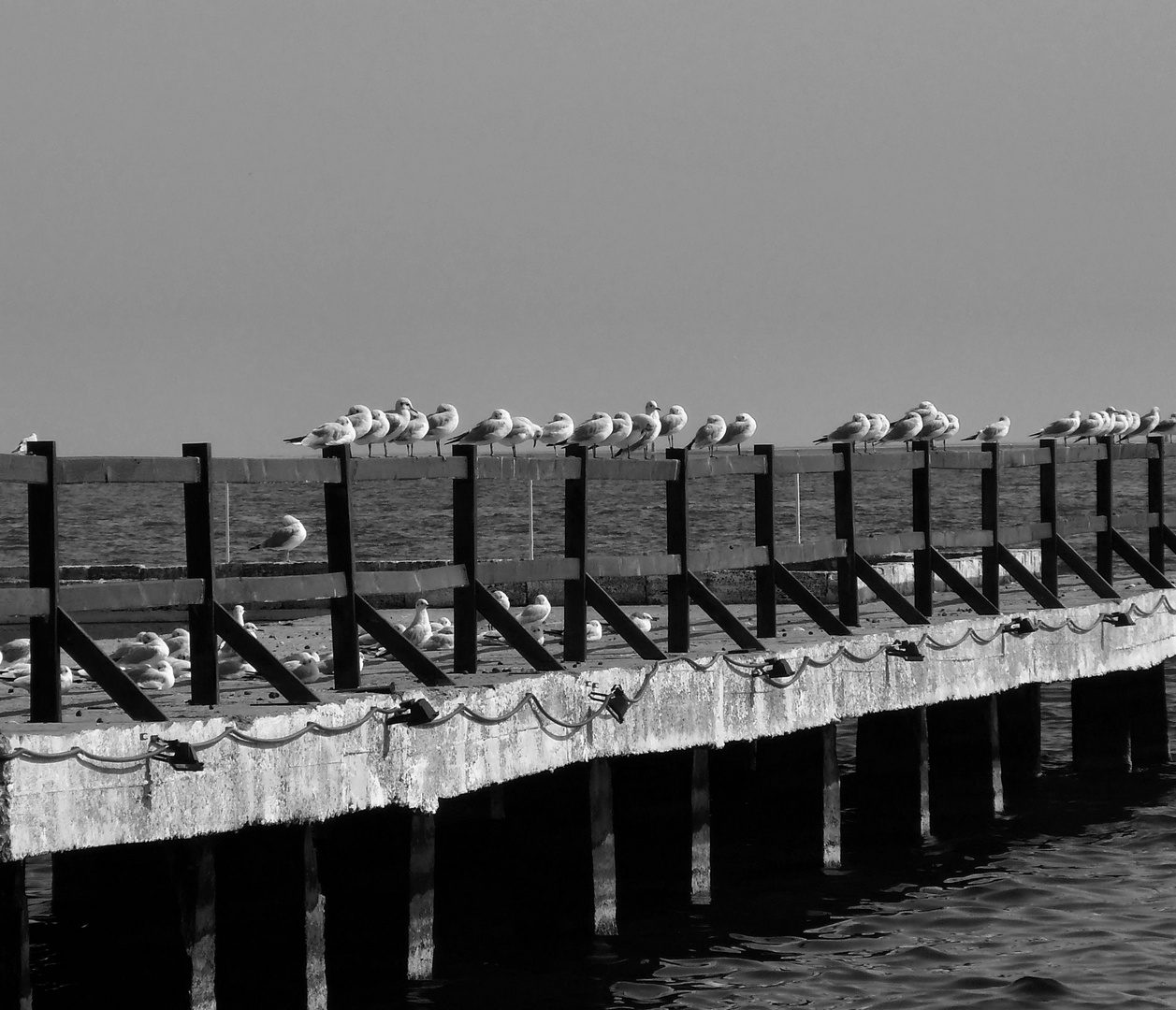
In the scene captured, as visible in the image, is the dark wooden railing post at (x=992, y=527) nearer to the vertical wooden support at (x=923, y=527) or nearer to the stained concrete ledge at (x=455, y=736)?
the stained concrete ledge at (x=455, y=736)

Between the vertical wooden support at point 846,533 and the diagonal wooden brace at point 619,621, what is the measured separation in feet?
9.95

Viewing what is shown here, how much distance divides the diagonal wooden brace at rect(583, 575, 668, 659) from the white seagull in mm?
11526

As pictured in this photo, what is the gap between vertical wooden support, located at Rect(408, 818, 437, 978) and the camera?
35.0 ft

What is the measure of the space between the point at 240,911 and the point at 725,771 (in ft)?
21.0

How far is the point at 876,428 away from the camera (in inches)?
1118

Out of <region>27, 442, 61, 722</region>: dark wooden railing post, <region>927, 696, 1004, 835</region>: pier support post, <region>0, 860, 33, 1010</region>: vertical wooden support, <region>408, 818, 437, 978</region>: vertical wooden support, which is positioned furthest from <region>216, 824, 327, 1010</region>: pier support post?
<region>927, 696, 1004, 835</region>: pier support post

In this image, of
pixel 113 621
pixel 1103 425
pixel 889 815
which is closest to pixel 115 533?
pixel 1103 425

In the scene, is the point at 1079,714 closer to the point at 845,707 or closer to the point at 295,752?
the point at 845,707

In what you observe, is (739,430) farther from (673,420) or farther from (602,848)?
(602,848)

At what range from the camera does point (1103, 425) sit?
1358 inches

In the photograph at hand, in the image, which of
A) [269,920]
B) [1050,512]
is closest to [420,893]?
[269,920]

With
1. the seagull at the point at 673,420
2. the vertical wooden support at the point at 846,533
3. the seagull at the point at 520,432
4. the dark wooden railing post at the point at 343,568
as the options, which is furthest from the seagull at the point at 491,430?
the dark wooden railing post at the point at 343,568

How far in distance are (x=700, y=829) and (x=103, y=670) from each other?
5.49 m

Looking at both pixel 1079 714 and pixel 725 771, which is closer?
pixel 725 771
